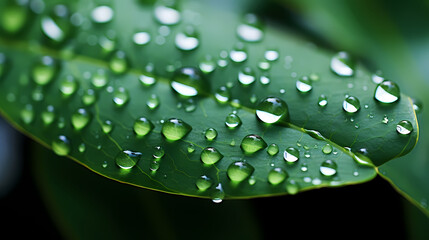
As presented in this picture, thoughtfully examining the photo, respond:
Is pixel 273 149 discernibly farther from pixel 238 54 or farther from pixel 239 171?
pixel 238 54

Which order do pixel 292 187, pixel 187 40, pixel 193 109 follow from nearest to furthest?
pixel 292 187 < pixel 193 109 < pixel 187 40

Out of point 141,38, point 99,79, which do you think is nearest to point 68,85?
point 99,79

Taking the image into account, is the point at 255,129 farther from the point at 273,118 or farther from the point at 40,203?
the point at 40,203

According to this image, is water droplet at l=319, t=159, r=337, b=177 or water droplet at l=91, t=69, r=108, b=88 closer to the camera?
water droplet at l=319, t=159, r=337, b=177

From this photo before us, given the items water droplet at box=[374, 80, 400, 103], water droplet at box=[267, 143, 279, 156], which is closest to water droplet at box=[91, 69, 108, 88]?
water droplet at box=[267, 143, 279, 156]

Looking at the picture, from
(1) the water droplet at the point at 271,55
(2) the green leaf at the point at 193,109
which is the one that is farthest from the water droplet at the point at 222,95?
(1) the water droplet at the point at 271,55

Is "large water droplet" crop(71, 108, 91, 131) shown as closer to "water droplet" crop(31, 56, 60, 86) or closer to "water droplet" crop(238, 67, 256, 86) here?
"water droplet" crop(31, 56, 60, 86)
